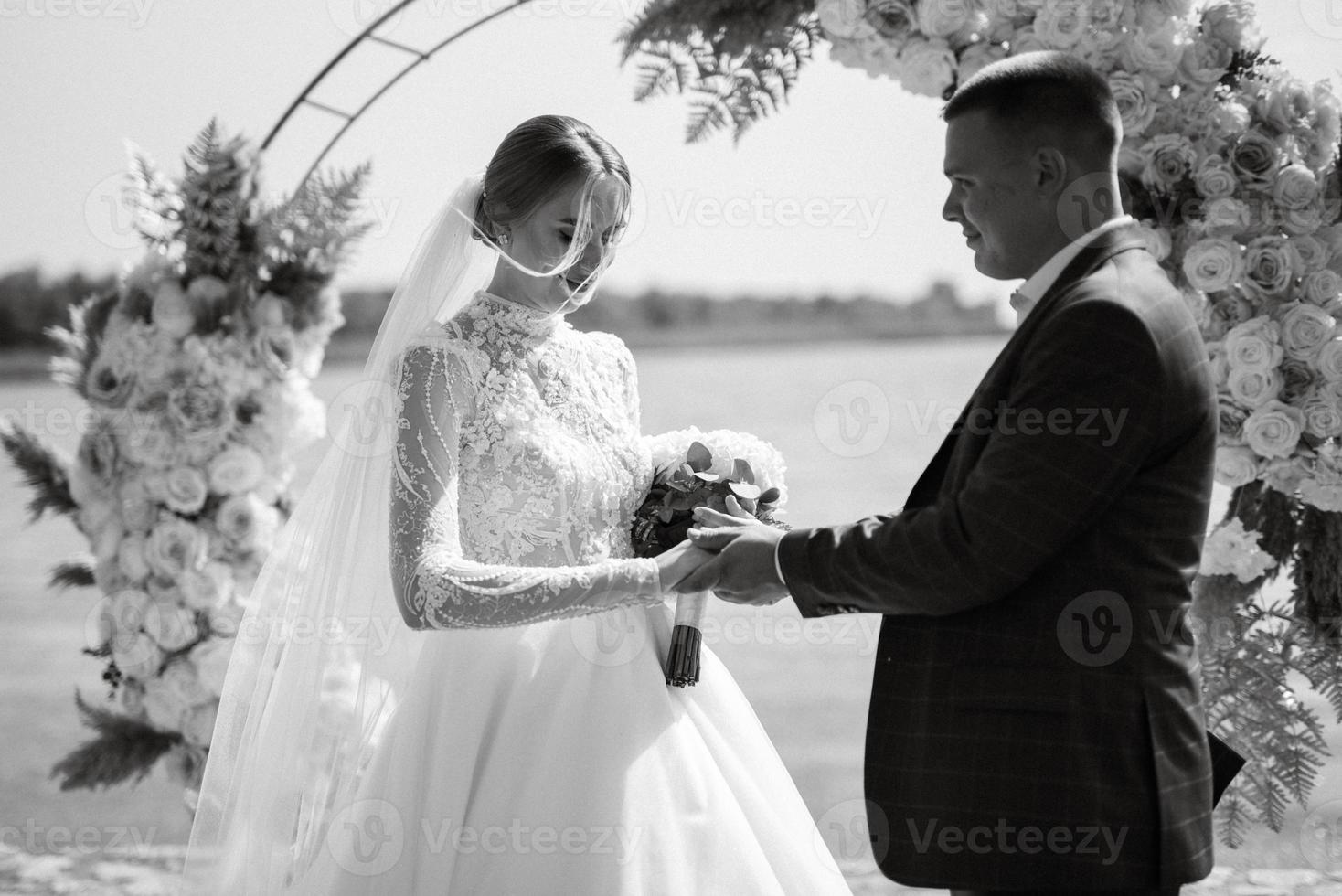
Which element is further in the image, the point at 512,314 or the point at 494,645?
the point at 512,314

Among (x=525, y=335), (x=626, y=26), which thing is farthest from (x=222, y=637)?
(x=626, y=26)

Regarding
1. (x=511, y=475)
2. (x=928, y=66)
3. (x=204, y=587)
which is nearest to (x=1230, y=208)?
(x=928, y=66)

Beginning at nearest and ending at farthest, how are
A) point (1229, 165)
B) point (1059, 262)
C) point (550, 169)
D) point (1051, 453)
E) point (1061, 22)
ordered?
point (1051, 453), point (1059, 262), point (550, 169), point (1061, 22), point (1229, 165)

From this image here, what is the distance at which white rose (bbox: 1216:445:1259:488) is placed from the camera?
389 cm

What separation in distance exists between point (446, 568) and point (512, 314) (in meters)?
0.68

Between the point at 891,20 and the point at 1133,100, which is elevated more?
the point at 891,20

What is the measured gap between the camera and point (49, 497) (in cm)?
466

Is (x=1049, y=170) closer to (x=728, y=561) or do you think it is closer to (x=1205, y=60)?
(x=728, y=561)

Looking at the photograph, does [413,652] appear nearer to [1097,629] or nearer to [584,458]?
[584,458]

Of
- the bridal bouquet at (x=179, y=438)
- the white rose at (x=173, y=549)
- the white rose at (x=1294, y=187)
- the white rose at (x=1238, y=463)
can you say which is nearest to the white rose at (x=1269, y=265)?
the white rose at (x=1294, y=187)

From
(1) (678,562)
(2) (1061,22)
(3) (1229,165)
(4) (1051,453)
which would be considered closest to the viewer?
(4) (1051,453)

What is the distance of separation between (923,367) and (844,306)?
7705mm

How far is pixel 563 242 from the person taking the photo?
2.99 metres

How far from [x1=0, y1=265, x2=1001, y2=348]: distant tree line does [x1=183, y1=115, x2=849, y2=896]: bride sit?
15372 mm
